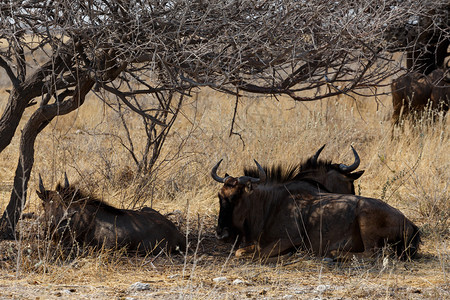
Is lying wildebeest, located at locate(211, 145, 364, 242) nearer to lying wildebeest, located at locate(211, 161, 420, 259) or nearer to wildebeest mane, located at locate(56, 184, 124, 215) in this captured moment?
lying wildebeest, located at locate(211, 161, 420, 259)

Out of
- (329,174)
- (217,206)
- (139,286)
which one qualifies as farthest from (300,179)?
(139,286)

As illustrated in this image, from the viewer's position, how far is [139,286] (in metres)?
5.06

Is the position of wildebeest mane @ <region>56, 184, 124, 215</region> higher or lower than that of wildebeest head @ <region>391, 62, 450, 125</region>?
lower

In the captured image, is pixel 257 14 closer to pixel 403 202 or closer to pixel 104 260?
pixel 104 260

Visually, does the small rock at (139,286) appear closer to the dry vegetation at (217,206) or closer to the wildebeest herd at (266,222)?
the dry vegetation at (217,206)

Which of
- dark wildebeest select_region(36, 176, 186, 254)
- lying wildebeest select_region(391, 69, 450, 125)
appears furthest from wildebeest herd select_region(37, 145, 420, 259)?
lying wildebeest select_region(391, 69, 450, 125)

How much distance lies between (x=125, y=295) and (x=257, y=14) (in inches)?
106

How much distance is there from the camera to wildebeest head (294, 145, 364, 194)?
742 cm

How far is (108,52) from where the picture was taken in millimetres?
6086

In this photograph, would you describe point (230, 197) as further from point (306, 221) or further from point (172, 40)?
point (172, 40)

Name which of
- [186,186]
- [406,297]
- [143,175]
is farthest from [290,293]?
[186,186]

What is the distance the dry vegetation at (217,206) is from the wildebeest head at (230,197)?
26cm

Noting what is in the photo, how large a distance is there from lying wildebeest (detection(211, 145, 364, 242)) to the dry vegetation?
344mm

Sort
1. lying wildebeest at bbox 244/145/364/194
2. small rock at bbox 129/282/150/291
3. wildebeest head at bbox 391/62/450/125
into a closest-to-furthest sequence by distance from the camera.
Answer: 1. small rock at bbox 129/282/150/291
2. lying wildebeest at bbox 244/145/364/194
3. wildebeest head at bbox 391/62/450/125
